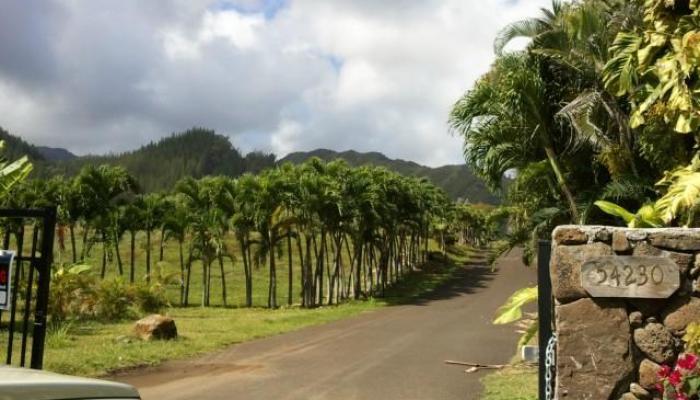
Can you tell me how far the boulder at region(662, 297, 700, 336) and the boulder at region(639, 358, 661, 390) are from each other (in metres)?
0.34

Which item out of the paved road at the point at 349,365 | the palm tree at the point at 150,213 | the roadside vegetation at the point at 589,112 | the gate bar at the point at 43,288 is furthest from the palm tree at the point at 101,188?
the gate bar at the point at 43,288

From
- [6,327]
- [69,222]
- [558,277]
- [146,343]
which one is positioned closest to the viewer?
[558,277]

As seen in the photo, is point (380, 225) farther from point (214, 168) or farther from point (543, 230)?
point (214, 168)

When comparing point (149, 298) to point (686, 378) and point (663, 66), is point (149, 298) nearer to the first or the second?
point (663, 66)

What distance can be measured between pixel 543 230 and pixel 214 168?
19048 cm

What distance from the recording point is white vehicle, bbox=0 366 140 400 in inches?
89.8

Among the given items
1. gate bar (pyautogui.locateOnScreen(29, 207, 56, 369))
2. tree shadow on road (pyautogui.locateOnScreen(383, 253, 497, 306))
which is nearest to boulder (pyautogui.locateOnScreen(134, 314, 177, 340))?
gate bar (pyautogui.locateOnScreen(29, 207, 56, 369))

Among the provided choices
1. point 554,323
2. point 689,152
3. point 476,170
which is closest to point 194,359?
point 476,170

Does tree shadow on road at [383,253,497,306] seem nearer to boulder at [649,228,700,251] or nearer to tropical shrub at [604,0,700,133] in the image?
tropical shrub at [604,0,700,133]

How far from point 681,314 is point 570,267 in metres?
0.99

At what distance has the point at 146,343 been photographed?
14805mm

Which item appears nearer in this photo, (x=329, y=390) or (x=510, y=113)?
(x=329, y=390)

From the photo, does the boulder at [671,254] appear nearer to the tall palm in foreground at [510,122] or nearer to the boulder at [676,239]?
the boulder at [676,239]

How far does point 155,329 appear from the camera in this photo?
1536 cm
